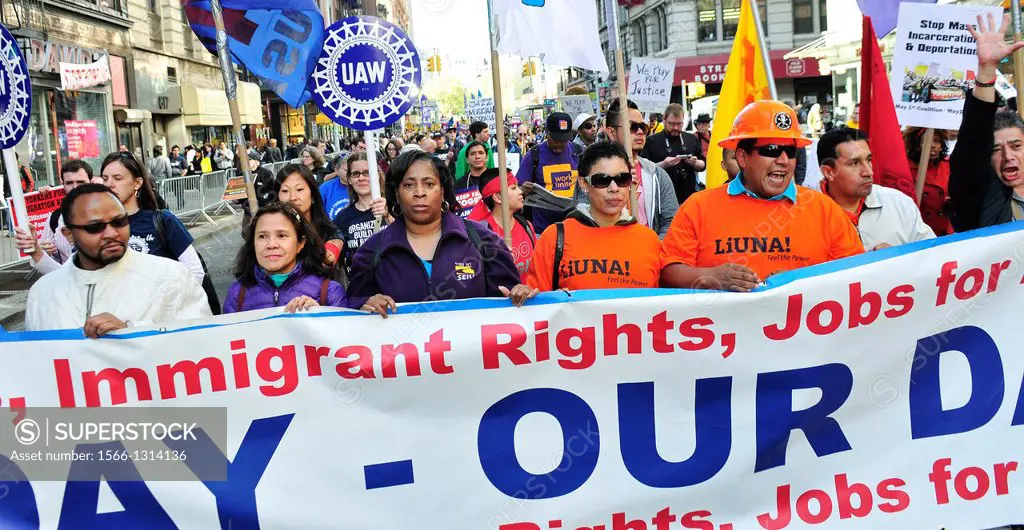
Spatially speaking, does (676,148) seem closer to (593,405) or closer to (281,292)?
(281,292)

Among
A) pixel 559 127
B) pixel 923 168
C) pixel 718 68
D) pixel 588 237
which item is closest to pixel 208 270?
pixel 559 127

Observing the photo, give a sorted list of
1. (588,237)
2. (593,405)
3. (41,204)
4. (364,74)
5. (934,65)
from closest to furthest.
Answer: (593,405) → (588,237) → (934,65) → (364,74) → (41,204)

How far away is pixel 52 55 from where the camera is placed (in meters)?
21.5

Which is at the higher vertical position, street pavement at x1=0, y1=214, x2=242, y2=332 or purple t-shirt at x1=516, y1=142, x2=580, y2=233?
purple t-shirt at x1=516, y1=142, x2=580, y2=233

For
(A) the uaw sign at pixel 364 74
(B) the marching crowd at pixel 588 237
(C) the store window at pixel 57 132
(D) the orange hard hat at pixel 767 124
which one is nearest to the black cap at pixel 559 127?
(A) the uaw sign at pixel 364 74

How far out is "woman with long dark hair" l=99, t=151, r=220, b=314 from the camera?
5.15m

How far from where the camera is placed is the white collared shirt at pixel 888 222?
4277mm

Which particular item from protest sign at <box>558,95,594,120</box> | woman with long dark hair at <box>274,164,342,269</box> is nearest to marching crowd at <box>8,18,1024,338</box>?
woman with long dark hair at <box>274,164,342,269</box>

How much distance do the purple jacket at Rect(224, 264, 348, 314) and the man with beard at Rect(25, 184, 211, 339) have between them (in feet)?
1.05

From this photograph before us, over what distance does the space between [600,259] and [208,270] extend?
865 centimetres

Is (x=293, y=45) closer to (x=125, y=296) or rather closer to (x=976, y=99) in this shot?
(x=125, y=296)

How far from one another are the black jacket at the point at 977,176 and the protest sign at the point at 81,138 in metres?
19.8

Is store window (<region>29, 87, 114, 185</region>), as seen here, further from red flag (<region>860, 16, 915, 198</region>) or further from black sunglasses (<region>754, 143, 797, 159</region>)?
black sunglasses (<region>754, 143, 797, 159</region>)

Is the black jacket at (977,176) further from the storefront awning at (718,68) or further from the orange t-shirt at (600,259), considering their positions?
the storefront awning at (718,68)
